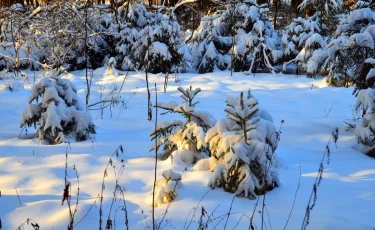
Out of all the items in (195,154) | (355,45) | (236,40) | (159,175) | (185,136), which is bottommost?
(159,175)

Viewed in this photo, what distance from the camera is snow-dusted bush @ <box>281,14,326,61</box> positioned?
10713 mm

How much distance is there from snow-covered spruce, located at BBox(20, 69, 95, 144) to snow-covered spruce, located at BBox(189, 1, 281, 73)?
6.83 metres

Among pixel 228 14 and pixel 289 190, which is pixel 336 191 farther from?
pixel 228 14

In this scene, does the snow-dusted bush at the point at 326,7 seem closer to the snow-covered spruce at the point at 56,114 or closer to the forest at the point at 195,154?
the forest at the point at 195,154

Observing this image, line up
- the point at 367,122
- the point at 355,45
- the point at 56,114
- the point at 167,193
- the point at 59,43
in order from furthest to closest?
the point at 59,43
the point at 355,45
the point at 367,122
the point at 56,114
the point at 167,193

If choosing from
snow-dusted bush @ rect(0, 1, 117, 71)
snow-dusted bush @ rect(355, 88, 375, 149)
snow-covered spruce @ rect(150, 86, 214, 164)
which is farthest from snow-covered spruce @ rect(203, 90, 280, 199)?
snow-dusted bush @ rect(0, 1, 117, 71)

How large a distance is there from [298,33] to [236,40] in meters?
1.92

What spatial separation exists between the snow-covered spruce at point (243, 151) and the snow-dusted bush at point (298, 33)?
27.8 ft

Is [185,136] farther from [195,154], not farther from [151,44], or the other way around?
[151,44]

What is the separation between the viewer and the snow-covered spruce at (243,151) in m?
2.70

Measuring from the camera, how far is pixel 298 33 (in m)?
11.2

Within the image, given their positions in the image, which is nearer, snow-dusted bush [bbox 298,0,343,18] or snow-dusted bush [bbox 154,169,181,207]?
snow-dusted bush [bbox 154,169,181,207]

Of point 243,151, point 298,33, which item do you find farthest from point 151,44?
point 243,151

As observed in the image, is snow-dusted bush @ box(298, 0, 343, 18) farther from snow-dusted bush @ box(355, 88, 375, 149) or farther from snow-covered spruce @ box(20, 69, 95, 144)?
snow-covered spruce @ box(20, 69, 95, 144)
